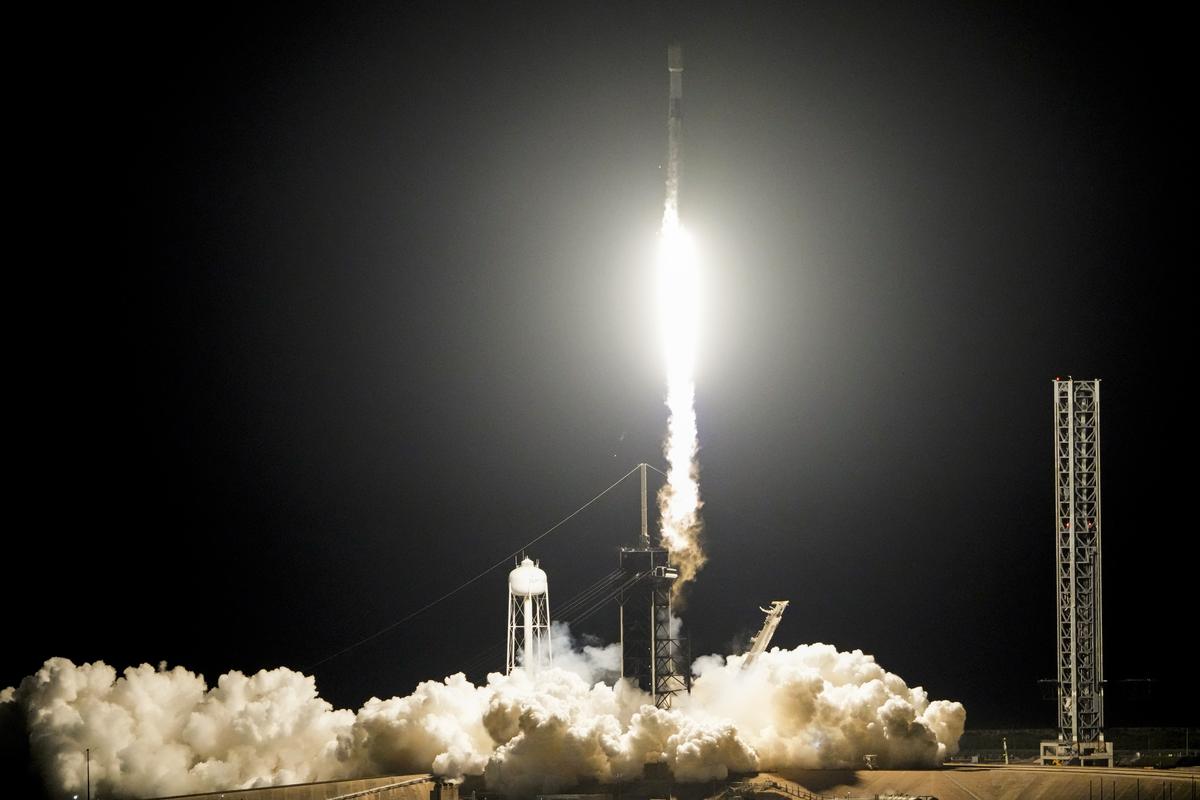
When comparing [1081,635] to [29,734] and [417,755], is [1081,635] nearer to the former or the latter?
[417,755]

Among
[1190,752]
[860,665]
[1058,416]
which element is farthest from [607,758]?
[1190,752]

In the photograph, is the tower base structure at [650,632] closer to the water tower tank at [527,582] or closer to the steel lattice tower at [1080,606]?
the water tower tank at [527,582]

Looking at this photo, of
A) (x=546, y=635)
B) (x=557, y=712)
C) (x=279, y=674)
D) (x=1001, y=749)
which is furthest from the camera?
(x=1001, y=749)

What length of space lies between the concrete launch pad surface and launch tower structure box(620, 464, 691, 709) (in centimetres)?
536

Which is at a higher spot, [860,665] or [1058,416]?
[1058,416]

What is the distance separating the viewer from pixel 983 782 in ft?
207

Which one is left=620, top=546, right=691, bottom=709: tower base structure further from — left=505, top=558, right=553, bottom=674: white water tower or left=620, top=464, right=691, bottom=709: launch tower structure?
left=505, top=558, right=553, bottom=674: white water tower

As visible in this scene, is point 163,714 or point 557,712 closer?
point 557,712

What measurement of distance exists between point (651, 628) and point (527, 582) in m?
6.61

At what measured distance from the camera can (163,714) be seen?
69.1 meters

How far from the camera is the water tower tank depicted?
7119cm

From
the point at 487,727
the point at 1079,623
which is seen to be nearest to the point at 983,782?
the point at 1079,623

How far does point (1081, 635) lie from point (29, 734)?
132 ft

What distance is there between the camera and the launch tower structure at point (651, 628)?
66.4 meters
